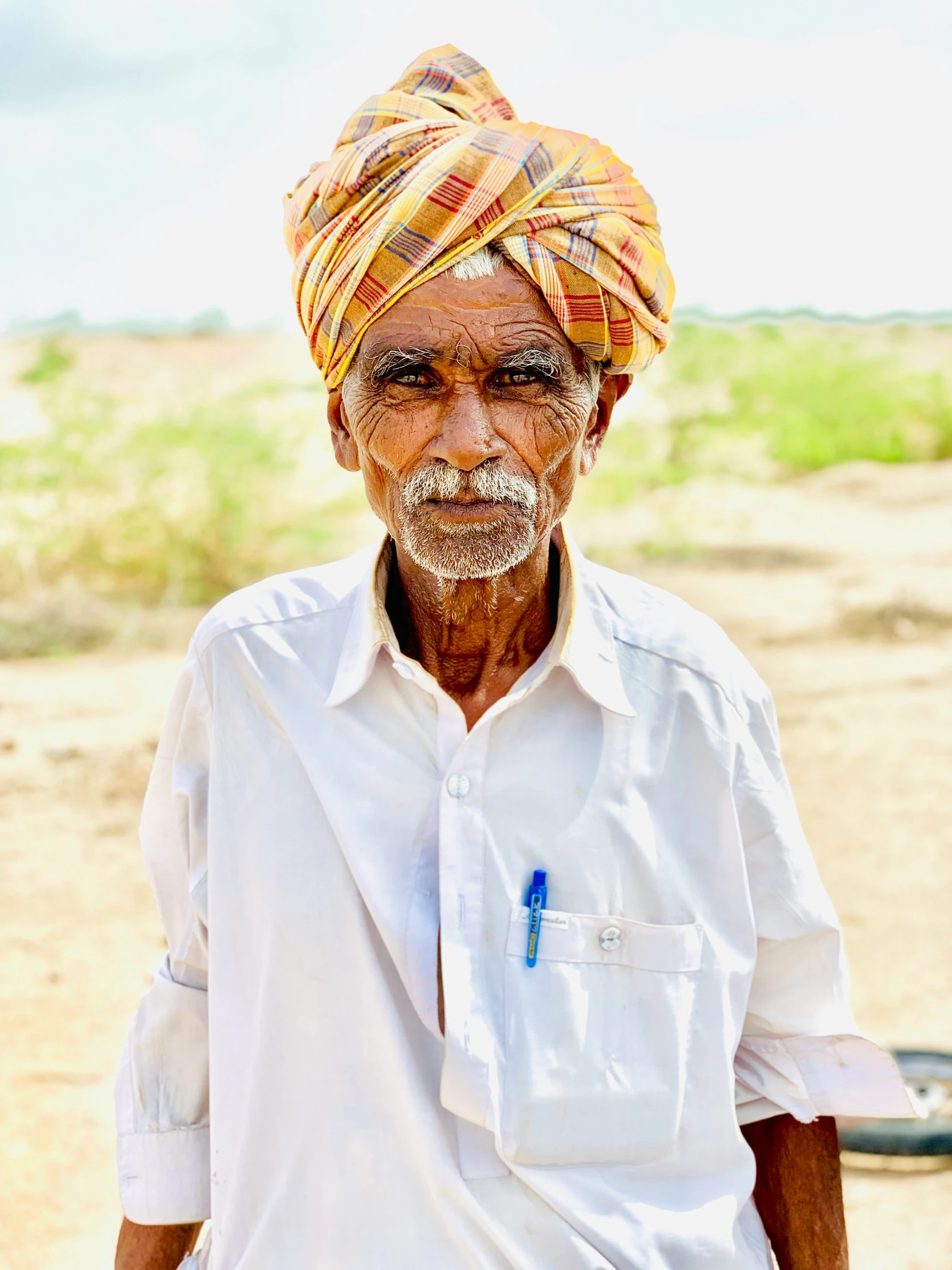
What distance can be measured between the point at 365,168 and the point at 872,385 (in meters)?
14.4

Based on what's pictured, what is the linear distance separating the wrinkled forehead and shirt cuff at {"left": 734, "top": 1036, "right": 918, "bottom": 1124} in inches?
36.4

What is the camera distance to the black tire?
3488 millimetres

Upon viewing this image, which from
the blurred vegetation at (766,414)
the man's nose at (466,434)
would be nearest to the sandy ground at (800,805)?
the blurred vegetation at (766,414)

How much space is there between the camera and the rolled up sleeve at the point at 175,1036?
67.5 inches

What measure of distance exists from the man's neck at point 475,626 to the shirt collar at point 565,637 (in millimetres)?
40

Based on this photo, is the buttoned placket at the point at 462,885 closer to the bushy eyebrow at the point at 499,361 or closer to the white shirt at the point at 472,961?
the white shirt at the point at 472,961

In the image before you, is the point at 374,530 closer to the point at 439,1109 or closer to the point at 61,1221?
the point at 61,1221

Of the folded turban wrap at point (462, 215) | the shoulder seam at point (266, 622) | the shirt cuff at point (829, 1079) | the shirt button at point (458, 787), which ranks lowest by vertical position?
the shirt cuff at point (829, 1079)

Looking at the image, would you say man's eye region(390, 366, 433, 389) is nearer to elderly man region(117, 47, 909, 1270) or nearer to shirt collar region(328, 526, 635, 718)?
elderly man region(117, 47, 909, 1270)

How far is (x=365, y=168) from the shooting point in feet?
5.59

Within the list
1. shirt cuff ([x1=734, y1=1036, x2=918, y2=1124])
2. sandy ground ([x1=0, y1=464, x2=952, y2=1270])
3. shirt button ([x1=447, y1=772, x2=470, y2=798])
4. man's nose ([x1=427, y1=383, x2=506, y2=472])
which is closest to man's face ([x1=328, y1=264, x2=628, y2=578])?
man's nose ([x1=427, y1=383, x2=506, y2=472])

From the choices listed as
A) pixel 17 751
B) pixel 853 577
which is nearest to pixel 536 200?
pixel 17 751

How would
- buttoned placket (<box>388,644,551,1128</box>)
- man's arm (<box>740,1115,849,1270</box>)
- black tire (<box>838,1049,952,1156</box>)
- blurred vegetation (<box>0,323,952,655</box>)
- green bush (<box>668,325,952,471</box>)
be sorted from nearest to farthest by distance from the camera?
buttoned placket (<box>388,644,551,1128</box>), man's arm (<box>740,1115,849,1270</box>), black tire (<box>838,1049,952,1156</box>), blurred vegetation (<box>0,323,952,655</box>), green bush (<box>668,325,952,471</box>)

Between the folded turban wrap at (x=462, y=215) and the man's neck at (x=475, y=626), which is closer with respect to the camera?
the folded turban wrap at (x=462, y=215)
